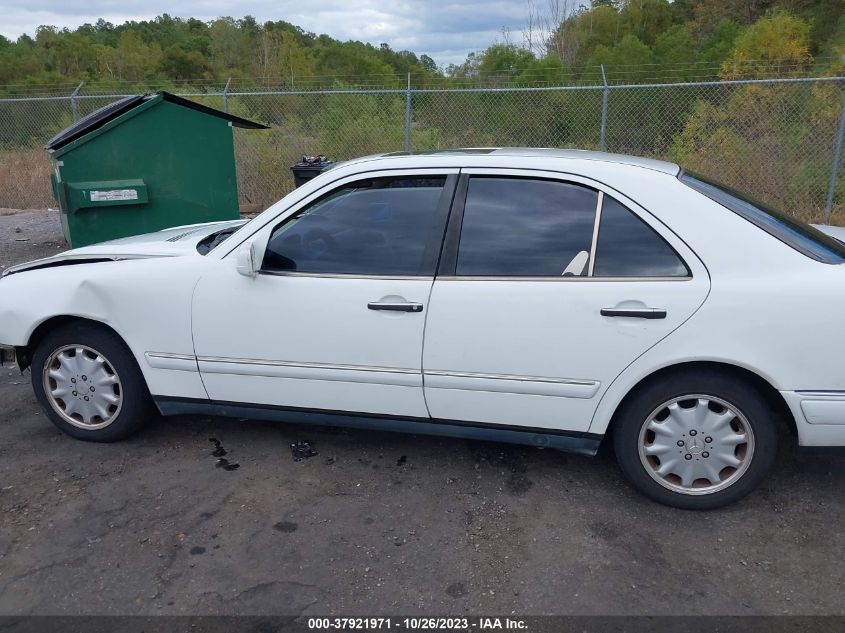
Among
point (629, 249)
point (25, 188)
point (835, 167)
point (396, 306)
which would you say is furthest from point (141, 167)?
point (835, 167)

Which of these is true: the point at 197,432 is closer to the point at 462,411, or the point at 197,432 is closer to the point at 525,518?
the point at 462,411

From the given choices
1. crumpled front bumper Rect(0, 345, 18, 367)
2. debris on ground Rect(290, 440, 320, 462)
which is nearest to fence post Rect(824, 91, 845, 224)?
debris on ground Rect(290, 440, 320, 462)

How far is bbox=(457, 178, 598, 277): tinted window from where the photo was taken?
315 cm

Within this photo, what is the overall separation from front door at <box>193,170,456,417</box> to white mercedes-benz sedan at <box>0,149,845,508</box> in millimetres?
10

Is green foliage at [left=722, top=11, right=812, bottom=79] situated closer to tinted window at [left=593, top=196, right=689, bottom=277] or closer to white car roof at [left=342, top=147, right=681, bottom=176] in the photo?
white car roof at [left=342, top=147, right=681, bottom=176]

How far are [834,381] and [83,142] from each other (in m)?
6.50

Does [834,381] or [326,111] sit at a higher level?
[326,111]

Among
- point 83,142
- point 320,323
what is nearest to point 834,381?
point 320,323

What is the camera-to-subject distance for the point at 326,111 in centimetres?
1202

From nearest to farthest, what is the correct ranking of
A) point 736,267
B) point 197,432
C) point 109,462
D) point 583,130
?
point 736,267 → point 109,462 → point 197,432 → point 583,130

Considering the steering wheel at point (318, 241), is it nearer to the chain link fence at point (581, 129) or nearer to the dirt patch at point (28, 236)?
the dirt patch at point (28, 236)

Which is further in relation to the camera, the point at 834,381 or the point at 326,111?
the point at 326,111

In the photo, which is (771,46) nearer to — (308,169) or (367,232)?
(308,169)

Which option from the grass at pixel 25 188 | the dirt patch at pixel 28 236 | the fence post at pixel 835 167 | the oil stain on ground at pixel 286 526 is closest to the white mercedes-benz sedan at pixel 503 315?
the oil stain on ground at pixel 286 526
